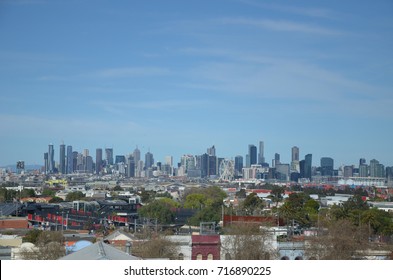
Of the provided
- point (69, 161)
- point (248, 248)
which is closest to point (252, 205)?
point (248, 248)

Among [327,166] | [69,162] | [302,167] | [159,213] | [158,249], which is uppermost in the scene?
[69,162]

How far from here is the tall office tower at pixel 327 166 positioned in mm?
60469

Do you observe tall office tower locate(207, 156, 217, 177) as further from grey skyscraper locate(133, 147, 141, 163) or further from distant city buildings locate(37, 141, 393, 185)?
grey skyscraper locate(133, 147, 141, 163)

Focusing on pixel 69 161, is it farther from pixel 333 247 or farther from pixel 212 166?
pixel 333 247

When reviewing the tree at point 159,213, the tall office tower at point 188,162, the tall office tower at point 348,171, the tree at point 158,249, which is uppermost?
the tall office tower at point 188,162

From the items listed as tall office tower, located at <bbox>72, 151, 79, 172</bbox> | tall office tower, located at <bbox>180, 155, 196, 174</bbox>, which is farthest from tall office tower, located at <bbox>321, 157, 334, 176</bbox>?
tall office tower, located at <bbox>72, 151, 79, 172</bbox>

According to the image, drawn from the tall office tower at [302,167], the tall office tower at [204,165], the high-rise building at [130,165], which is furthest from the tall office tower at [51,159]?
the tall office tower at [302,167]

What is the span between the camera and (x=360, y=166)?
182 ft

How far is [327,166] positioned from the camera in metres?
60.5

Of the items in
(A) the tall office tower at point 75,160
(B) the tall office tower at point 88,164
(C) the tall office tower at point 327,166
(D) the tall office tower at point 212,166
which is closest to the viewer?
(A) the tall office tower at point 75,160

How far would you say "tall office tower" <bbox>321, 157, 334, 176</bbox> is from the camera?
60469 millimetres

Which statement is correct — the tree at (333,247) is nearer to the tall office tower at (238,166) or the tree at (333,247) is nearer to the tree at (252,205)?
the tree at (252,205)
